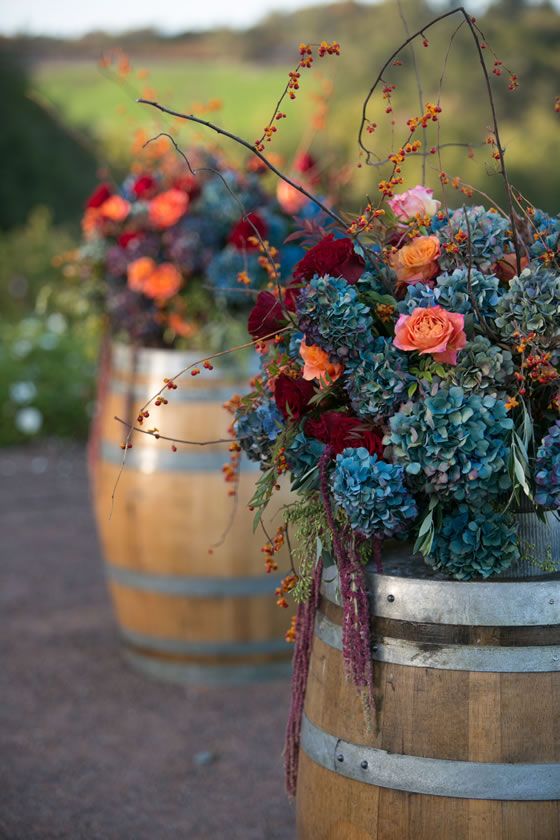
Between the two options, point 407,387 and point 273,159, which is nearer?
point 407,387

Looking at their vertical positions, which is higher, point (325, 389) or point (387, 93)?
point (387, 93)

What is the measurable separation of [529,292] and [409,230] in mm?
270

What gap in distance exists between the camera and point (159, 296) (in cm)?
375

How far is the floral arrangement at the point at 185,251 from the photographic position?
3.70 metres

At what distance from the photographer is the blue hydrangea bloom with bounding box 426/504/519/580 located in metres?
1.73

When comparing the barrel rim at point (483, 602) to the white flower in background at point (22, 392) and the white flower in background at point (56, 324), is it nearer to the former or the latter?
the white flower in background at point (22, 392)

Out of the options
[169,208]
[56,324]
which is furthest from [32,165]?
[169,208]

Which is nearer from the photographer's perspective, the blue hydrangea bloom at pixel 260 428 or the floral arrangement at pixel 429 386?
the floral arrangement at pixel 429 386

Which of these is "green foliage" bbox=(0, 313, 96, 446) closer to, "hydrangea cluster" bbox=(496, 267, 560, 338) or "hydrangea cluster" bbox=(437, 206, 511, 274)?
"hydrangea cluster" bbox=(437, 206, 511, 274)

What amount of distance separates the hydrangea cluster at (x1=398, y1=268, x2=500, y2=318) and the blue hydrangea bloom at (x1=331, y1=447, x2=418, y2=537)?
27cm

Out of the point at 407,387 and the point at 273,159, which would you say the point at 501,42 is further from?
the point at 407,387

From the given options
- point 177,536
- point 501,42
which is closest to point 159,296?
point 177,536

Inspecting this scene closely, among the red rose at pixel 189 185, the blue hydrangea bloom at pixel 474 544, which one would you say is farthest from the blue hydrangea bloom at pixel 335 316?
the red rose at pixel 189 185

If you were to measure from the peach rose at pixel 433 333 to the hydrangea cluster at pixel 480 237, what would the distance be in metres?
0.16
